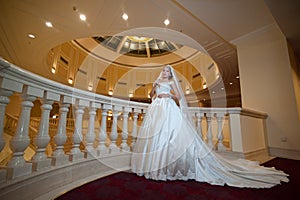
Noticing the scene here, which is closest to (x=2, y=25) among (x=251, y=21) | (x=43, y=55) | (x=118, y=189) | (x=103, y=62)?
(x=43, y=55)

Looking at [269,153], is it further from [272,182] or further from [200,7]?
[200,7]

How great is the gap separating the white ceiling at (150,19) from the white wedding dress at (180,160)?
2.60 metres

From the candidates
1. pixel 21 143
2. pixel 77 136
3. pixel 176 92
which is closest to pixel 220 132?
pixel 176 92

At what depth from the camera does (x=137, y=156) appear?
1.74 meters

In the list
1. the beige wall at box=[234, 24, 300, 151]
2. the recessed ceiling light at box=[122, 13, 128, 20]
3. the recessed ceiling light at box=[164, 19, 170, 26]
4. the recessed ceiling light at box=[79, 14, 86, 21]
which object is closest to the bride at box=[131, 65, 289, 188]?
the beige wall at box=[234, 24, 300, 151]

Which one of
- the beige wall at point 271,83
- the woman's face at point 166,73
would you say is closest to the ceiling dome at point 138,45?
the beige wall at point 271,83

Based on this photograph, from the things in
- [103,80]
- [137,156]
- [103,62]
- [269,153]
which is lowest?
[269,153]

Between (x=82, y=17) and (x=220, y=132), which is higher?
(x=82, y=17)

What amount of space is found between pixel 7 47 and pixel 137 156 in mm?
6155

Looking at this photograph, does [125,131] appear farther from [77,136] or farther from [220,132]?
[220,132]

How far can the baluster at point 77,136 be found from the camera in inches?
55.4

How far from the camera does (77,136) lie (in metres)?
1.44

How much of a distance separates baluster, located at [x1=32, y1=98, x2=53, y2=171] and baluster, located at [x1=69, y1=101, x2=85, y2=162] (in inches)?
10.1

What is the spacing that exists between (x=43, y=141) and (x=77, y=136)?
0.34m
